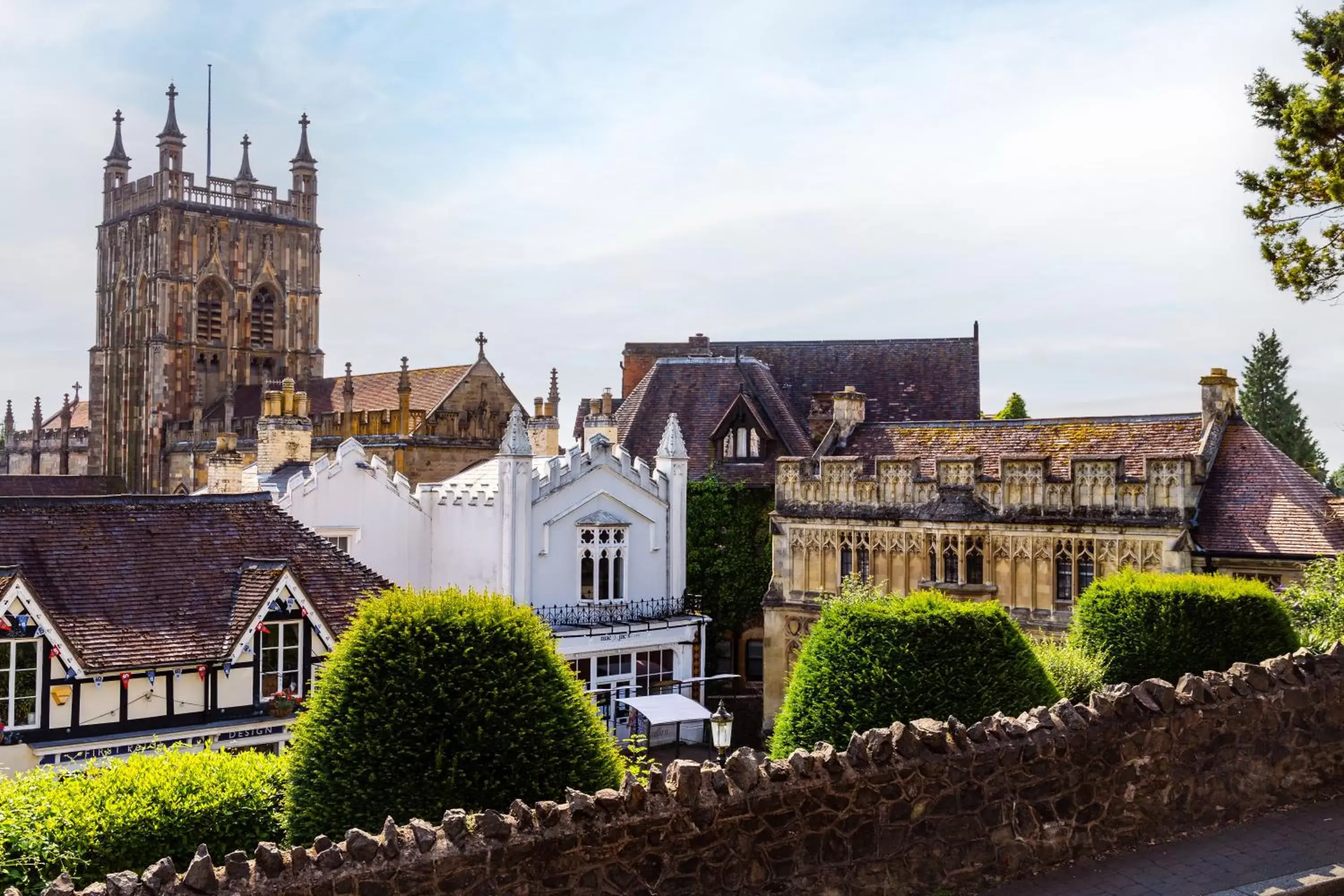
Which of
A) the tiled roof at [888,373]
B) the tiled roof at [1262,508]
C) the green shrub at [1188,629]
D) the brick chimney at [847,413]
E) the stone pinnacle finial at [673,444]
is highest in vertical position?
the tiled roof at [888,373]

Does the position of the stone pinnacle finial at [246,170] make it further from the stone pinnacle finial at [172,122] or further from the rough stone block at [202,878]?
the rough stone block at [202,878]

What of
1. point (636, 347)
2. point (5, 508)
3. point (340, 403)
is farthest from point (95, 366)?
point (5, 508)

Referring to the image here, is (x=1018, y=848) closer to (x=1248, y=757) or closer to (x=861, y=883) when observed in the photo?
(x=861, y=883)

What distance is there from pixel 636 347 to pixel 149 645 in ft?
110

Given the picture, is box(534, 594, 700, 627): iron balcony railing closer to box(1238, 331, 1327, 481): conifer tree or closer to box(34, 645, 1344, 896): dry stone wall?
box(34, 645, 1344, 896): dry stone wall

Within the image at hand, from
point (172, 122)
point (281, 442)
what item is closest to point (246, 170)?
point (172, 122)

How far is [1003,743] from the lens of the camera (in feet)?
42.9

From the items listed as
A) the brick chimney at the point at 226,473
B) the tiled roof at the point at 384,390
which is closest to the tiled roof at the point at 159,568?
the brick chimney at the point at 226,473

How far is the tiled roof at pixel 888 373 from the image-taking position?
148 ft

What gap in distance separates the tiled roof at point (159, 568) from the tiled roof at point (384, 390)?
1454 inches

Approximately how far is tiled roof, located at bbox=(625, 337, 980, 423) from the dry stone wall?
1157 inches

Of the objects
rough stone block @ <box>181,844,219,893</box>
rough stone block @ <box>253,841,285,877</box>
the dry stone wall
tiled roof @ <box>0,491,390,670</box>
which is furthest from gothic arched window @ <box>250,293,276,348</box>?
rough stone block @ <box>181,844,219,893</box>

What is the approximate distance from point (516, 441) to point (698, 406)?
10.7m

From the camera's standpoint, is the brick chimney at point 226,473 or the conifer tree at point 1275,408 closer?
the brick chimney at point 226,473
